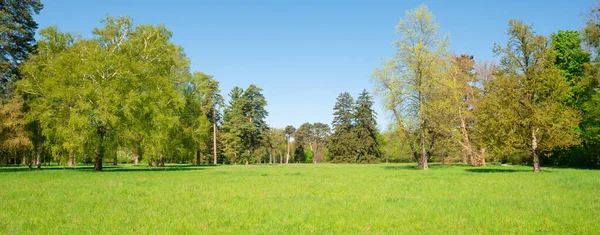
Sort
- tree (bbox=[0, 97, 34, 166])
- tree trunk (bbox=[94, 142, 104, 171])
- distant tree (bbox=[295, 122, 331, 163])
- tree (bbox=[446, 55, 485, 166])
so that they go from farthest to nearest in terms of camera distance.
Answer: distant tree (bbox=[295, 122, 331, 163]) < tree (bbox=[446, 55, 485, 166]) < tree trunk (bbox=[94, 142, 104, 171]) < tree (bbox=[0, 97, 34, 166])

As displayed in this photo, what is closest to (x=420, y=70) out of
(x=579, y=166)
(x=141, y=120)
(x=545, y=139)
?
(x=545, y=139)

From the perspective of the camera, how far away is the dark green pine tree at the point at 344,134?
86350 mm

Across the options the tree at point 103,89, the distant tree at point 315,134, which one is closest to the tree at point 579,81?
the tree at point 103,89

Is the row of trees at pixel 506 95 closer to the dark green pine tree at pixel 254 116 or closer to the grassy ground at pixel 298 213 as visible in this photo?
the grassy ground at pixel 298 213

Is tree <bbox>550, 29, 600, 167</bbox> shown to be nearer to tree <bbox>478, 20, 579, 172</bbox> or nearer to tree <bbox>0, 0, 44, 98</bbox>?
tree <bbox>478, 20, 579, 172</bbox>

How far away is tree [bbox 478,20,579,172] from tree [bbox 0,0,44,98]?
43851mm

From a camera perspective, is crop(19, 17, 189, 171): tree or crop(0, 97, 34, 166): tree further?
crop(0, 97, 34, 166): tree

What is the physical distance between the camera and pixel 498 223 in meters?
8.85

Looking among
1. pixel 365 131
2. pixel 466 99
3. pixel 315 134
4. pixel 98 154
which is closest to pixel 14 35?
pixel 98 154

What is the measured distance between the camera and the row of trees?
100 ft

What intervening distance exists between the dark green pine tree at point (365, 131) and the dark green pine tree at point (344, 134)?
1109 mm

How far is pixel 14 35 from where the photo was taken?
127 feet

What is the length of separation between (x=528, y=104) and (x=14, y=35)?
1854 inches

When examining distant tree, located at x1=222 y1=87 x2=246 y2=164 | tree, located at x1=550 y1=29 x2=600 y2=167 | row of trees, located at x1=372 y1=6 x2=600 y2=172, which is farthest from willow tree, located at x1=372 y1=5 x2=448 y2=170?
distant tree, located at x1=222 y1=87 x2=246 y2=164
